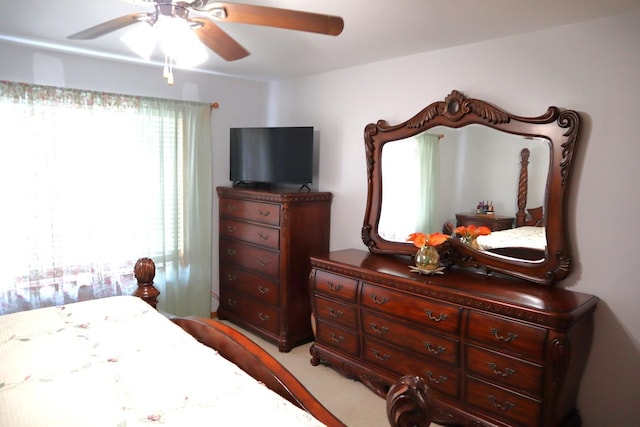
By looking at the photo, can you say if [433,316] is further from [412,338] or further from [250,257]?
[250,257]

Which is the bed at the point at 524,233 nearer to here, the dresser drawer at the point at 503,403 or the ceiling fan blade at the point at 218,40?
the dresser drawer at the point at 503,403

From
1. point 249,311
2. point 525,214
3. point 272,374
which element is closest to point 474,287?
point 525,214

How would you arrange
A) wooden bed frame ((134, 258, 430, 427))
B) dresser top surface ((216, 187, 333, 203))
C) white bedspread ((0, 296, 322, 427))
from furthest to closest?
1. dresser top surface ((216, 187, 333, 203))
2. white bedspread ((0, 296, 322, 427))
3. wooden bed frame ((134, 258, 430, 427))

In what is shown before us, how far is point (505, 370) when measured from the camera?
7.16 feet

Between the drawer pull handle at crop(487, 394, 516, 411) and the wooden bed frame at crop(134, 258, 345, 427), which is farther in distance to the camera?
the drawer pull handle at crop(487, 394, 516, 411)

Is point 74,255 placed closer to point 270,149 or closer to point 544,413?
point 270,149

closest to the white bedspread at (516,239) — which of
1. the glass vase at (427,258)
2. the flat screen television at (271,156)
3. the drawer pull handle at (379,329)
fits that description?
the glass vase at (427,258)

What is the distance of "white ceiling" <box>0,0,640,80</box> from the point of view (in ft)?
6.84

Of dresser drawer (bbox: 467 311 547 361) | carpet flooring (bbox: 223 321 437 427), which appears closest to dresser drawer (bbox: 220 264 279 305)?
A: carpet flooring (bbox: 223 321 437 427)

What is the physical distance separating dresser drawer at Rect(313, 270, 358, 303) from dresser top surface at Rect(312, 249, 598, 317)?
82mm

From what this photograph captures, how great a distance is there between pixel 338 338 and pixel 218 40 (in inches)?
83.7

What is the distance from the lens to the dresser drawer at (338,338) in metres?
2.94

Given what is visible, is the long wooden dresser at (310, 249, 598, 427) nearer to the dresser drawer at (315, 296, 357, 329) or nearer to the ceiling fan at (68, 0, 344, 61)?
the dresser drawer at (315, 296, 357, 329)

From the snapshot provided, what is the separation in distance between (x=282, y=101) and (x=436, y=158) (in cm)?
189
